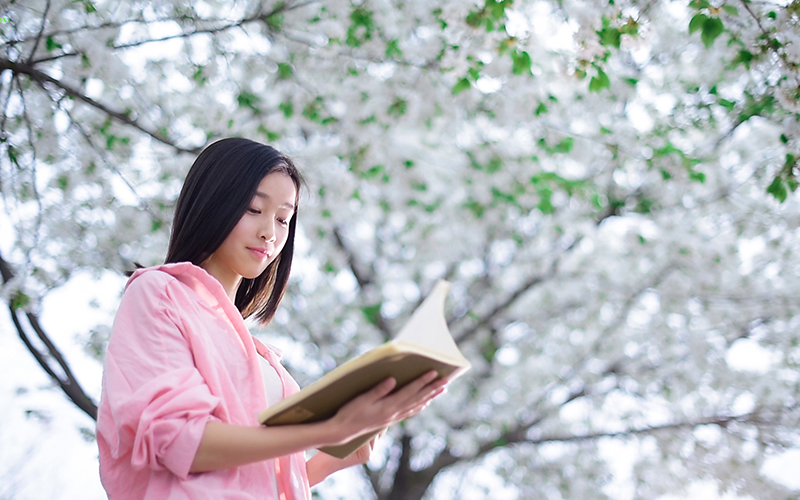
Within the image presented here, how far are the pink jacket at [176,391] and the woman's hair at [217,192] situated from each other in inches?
3.7

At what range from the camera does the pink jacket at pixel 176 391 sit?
107 centimetres

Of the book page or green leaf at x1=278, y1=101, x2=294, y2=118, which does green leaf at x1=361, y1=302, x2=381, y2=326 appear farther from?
the book page

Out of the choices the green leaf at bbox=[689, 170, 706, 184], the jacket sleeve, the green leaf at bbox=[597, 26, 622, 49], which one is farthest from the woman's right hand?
the green leaf at bbox=[689, 170, 706, 184]

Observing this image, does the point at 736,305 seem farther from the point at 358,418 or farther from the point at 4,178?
the point at 358,418

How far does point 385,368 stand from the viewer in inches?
38.2

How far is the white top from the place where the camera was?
1.41m

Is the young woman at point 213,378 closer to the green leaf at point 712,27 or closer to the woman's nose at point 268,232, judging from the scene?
the woman's nose at point 268,232

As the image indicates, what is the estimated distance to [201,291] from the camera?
1339 millimetres

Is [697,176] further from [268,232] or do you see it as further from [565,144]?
[268,232]

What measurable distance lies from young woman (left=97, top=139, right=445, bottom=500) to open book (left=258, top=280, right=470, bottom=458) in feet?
0.05

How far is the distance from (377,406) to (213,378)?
0.98ft

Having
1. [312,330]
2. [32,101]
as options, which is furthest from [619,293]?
[32,101]

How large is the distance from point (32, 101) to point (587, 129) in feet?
13.2

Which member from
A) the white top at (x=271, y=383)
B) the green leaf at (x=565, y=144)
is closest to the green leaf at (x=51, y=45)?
the white top at (x=271, y=383)
